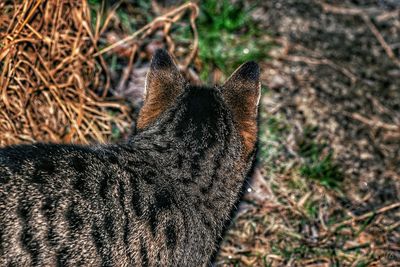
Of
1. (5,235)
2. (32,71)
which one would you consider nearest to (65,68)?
(32,71)

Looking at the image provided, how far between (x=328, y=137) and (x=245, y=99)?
190cm

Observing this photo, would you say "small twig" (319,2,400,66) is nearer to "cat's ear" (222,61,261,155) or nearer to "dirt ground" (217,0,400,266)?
"dirt ground" (217,0,400,266)

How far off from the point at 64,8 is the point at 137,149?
60.6 inches

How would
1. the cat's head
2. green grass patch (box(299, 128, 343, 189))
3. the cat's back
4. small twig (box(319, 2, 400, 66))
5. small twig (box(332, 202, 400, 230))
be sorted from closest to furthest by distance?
the cat's back → the cat's head → small twig (box(332, 202, 400, 230)) → green grass patch (box(299, 128, 343, 189)) → small twig (box(319, 2, 400, 66))

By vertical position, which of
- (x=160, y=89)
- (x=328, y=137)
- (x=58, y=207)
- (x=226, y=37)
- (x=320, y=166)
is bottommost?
(x=328, y=137)

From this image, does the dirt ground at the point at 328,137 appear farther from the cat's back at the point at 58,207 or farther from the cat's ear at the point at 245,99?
the cat's back at the point at 58,207

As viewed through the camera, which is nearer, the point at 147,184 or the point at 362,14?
the point at 147,184

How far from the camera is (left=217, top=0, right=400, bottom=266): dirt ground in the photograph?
4.51 m

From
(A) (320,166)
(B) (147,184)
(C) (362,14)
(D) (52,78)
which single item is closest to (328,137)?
(A) (320,166)

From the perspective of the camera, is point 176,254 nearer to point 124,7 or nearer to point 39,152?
point 39,152

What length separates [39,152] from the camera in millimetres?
3066

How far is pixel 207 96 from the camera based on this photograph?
11.5 ft

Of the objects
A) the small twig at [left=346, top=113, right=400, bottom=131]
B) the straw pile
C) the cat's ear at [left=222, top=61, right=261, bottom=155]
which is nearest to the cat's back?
the cat's ear at [left=222, top=61, right=261, bottom=155]

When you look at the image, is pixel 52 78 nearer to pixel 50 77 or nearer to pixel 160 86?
pixel 50 77
